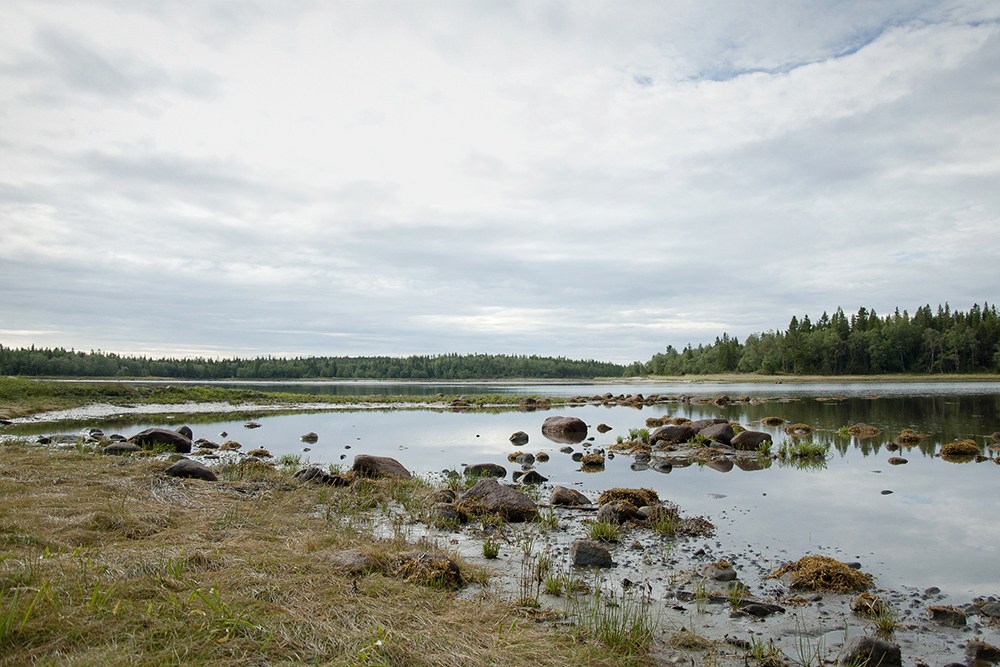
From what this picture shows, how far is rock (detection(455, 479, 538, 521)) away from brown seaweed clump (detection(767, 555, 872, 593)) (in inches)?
222

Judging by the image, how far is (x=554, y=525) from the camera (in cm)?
1159

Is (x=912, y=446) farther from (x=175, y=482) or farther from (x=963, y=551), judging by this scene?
(x=175, y=482)

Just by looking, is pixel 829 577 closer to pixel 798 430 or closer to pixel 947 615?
pixel 947 615

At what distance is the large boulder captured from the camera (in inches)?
1170

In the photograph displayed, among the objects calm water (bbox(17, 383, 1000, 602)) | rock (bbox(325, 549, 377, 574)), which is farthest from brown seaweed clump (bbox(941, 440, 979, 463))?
rock (bbox(325, 549, 377, 574))

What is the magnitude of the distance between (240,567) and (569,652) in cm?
435

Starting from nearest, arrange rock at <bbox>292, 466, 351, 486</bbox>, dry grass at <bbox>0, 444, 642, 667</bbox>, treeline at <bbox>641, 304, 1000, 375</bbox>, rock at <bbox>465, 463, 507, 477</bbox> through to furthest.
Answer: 1. dry grass at <bbox>0, 444, 642, 667</bbox>
2. rock at <bbox>292, 466, 351, 486</bbox>
3. rock at <bbox>465, 463, 507, 477</bbox>
4. treeline at <bbox>641, 304, 1000, 375</bbox>

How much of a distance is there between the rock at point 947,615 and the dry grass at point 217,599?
4.63 meters

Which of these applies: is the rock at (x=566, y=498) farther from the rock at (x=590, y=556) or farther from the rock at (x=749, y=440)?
the rock at (x=749, y=440)

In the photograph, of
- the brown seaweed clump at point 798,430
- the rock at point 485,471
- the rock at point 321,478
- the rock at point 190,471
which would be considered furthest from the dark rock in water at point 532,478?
the brown seaweed clump at point 798,430

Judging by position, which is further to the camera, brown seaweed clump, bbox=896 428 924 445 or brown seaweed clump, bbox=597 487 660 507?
brown seaweed clump, bbox=896 428 924 445

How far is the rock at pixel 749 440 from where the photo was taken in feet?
73.5

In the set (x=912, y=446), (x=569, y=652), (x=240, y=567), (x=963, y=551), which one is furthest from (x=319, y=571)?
(x=912, y=446)

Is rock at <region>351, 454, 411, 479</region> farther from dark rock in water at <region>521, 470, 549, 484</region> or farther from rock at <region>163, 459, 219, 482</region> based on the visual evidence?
rock at <region>163, 459, 219, 482</region>
